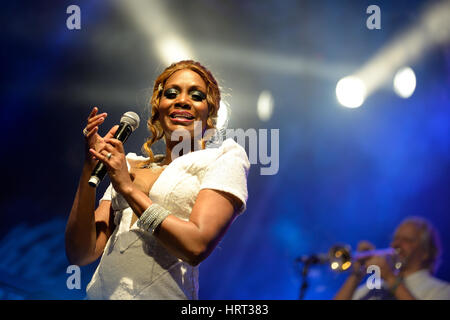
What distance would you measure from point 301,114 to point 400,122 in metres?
1.09

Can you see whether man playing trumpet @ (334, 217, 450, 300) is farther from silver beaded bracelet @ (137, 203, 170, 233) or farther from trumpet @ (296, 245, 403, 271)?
silver beaded bracelet @ (137, 203, 170, 233)

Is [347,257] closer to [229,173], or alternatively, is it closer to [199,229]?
[229,173]

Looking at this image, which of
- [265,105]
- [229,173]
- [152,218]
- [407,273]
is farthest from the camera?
[265,105]

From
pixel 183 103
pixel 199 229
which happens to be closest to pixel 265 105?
pixel 183 103

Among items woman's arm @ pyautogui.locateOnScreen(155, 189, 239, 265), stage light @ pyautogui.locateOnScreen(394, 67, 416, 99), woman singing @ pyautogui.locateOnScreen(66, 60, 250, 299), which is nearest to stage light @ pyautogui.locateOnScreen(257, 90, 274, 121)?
stage light @ pyautogui.locateOnScreen(394, 67, 416, 99)

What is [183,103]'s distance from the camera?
176 cm

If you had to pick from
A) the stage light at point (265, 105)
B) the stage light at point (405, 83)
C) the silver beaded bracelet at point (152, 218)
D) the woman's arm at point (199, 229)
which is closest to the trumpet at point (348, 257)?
the stage light at point (265, 105)

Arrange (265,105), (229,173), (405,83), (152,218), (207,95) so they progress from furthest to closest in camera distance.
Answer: (405,83), (265,105), (207,95), (229,173), (152,218)

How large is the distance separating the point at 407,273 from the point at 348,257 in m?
0.45

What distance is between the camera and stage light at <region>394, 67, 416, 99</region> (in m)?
4.68

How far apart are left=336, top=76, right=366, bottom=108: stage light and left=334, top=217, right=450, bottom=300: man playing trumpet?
4.84 feet

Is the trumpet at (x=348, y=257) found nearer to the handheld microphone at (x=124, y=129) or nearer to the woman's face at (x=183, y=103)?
the woman's face at (x=183, y=103)

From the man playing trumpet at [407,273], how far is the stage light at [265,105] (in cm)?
153

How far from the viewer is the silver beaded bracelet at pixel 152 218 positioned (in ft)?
4.21
